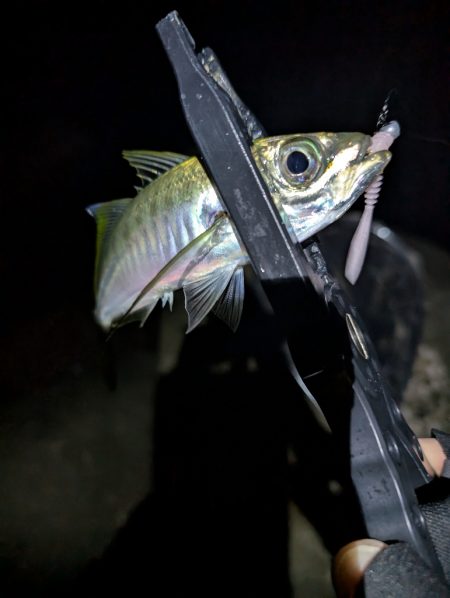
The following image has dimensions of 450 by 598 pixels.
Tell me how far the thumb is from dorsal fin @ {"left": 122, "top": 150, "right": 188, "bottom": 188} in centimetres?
106

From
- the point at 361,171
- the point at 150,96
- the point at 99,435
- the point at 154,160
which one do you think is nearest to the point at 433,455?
the point at 361,171

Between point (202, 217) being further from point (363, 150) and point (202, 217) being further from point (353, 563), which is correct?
point (353, 563)

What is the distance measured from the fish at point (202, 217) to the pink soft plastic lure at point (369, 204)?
0.06 m

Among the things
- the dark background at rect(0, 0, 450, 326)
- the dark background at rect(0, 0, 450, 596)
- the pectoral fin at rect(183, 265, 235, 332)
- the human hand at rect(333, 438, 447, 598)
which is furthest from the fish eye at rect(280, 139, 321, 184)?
the dark background at rect(0, 0, 450, 326)

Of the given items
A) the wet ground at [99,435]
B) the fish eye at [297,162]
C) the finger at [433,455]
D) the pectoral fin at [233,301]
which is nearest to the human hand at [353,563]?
the finger at [433,455]

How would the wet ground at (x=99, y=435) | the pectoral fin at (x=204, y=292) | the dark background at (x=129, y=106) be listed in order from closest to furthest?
the pectoral fin at (x=204, y=292) → the wet ground at (x=99, y=435) → the dark background at (x=129, y=106)

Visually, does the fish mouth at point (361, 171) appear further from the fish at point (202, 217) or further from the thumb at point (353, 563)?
the thumb at point (353, 563)

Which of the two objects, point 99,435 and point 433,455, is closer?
point 433,455

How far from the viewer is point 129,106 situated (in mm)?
2789

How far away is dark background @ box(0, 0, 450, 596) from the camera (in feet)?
8.04

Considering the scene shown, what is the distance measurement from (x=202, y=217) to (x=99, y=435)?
1.60m

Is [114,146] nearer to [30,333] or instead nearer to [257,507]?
[30,333]

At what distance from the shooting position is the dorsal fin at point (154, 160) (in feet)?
3.80

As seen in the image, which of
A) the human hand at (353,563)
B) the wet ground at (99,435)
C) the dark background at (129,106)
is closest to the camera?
the human hand at (353,563)
